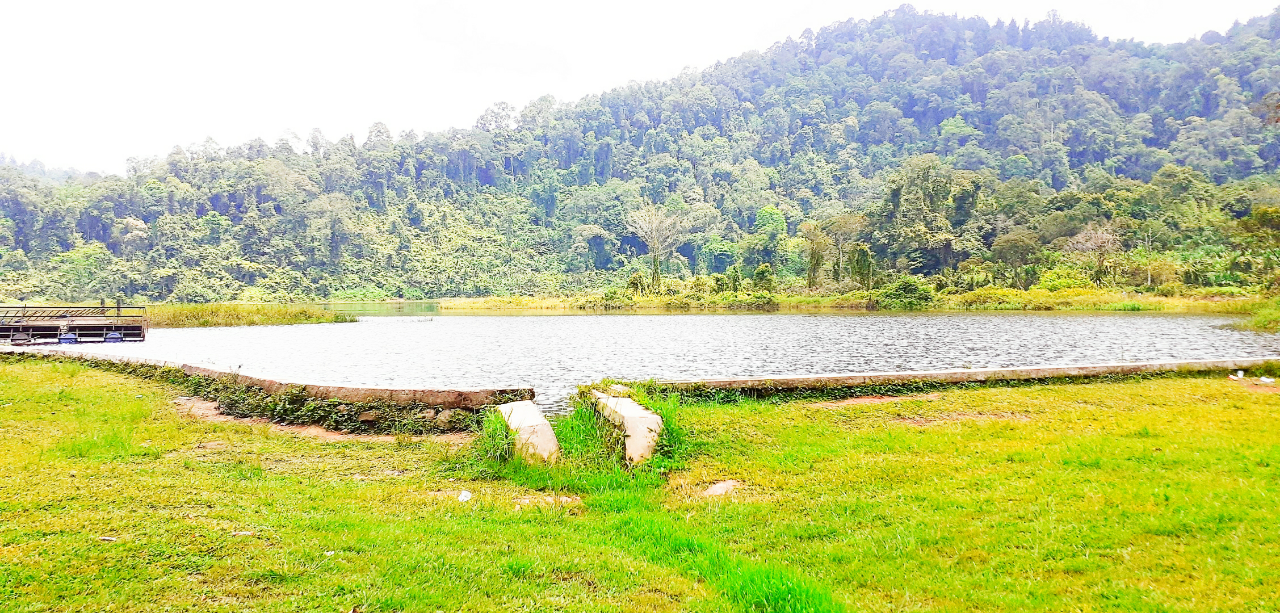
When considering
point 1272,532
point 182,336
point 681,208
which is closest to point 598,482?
point 1272,532

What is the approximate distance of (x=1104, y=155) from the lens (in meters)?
118

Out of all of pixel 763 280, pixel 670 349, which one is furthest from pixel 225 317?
pixel 763 280

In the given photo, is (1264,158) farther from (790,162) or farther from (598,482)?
(598,482)

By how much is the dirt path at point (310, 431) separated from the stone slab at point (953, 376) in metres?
3.87

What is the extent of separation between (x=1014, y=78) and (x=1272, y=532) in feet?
594

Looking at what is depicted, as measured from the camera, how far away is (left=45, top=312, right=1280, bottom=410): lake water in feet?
60.9

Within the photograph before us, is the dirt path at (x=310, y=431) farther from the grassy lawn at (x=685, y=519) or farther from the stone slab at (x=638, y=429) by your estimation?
the stone slab at (x=638, y=429)

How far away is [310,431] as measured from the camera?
10680 mm

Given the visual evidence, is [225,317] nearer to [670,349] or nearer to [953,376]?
[670,349]

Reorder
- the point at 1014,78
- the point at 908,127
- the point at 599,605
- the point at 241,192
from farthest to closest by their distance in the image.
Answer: the point at 1014,78
the point at 908,127
the point at 241,192
the point at 599,605

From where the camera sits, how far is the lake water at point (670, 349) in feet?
60.9

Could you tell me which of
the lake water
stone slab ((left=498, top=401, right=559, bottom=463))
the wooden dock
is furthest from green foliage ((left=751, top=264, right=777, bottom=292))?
stone slab ((left=498, top=401, right=559, bottom=463))

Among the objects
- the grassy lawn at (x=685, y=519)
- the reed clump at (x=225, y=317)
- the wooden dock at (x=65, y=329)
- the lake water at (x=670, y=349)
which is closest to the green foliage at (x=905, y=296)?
the lake water at (x=670, y=349)

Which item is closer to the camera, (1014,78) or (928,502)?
(928,502)
